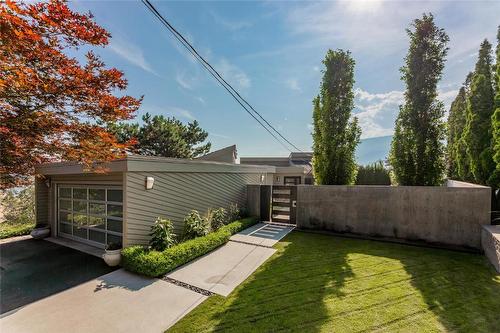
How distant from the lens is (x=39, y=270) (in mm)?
5695

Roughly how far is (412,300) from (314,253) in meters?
2.73

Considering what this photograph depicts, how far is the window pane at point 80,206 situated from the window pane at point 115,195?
1678 millimetres

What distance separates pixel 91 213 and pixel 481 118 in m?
16.1

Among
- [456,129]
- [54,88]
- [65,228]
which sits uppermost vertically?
[456,129]

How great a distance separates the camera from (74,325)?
3521 mm

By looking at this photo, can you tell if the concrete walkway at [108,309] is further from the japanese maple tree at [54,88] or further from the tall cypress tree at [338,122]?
the tall cypress tree at [338,122]

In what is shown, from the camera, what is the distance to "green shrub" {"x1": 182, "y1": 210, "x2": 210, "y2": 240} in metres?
7.11

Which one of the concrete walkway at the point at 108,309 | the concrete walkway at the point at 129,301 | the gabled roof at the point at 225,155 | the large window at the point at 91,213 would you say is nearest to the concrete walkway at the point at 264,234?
the concrete walkway at the point at 129,301

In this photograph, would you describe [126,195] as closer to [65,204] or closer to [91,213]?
[91,213]

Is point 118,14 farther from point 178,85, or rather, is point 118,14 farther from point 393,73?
point 393,73

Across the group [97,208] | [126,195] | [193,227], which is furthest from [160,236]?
[97,208]

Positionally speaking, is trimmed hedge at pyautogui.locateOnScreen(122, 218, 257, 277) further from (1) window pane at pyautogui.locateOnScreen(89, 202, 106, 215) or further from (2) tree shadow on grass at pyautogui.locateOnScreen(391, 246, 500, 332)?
(2) tree shadow on grass at pyautogui.locateOnScreen(391, 246, 500, 332)

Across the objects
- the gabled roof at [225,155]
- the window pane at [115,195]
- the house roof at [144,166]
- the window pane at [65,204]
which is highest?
the gabled roof at [225,155]

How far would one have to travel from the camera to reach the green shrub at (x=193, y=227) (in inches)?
280
